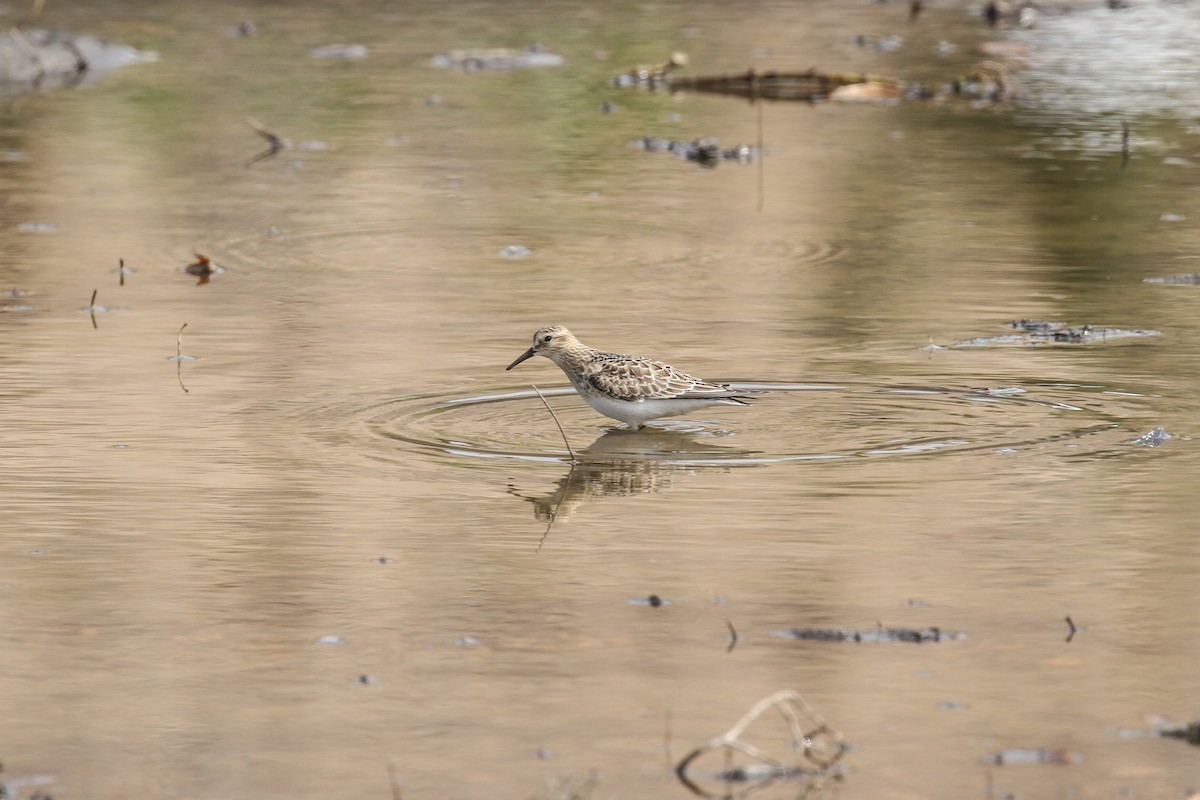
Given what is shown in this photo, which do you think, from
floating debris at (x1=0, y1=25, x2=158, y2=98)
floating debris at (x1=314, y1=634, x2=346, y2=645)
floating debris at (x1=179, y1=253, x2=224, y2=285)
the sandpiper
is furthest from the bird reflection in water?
floating debris at (x1=0, y1=25, x2=158, y2=98)

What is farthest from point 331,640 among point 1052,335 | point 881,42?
point 881,42

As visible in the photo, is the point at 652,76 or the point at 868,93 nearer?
the point at 868,93

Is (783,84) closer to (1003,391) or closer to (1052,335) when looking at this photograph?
(1052,335)

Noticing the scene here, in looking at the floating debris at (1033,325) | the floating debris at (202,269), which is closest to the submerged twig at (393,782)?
the floating debris at (1033,325)

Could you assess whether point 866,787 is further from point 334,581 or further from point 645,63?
point 645,63

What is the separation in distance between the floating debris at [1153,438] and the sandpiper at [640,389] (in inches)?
70.1

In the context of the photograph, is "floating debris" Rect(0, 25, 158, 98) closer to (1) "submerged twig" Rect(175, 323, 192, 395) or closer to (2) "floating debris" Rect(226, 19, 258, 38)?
(2) "floating debris" Rect(226, 19, 258, 38)

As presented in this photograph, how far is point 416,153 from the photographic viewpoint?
1861 centimetres

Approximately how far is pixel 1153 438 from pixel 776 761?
4.34 meters

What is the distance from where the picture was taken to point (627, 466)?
9594 millimetres

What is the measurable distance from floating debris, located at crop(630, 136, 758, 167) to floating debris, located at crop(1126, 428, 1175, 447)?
338 inches

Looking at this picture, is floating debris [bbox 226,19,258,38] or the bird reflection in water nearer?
the bird reflection in water

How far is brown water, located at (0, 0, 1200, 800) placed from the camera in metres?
6.20

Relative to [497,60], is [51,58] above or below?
above
